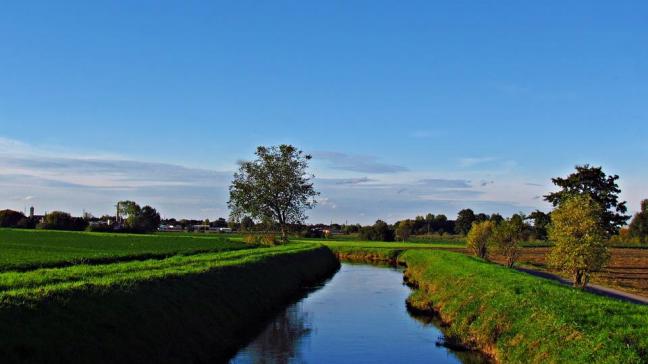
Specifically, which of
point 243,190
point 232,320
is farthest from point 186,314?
point 243,190

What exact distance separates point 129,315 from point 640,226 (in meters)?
144

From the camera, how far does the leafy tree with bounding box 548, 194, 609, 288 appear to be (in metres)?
37.3

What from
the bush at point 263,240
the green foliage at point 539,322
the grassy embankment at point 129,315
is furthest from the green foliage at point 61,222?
the green foliage at point 539,322

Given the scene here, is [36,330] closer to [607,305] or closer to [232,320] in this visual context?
[232,320]

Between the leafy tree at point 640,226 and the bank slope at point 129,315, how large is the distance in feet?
414

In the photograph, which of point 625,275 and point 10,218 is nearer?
point 625,275

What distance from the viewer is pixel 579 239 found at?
124 ft

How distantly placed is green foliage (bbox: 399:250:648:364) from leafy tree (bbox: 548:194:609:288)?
5.91 metres

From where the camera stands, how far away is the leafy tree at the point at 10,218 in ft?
489

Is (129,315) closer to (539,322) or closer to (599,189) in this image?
(539,322)

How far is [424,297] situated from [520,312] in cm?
1699

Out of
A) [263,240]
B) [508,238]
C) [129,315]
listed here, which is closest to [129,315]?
[129,315]

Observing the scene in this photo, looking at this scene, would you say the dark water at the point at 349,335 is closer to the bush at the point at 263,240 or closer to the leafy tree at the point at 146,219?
the bush at the point at 263,240

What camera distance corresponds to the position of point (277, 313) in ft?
112
